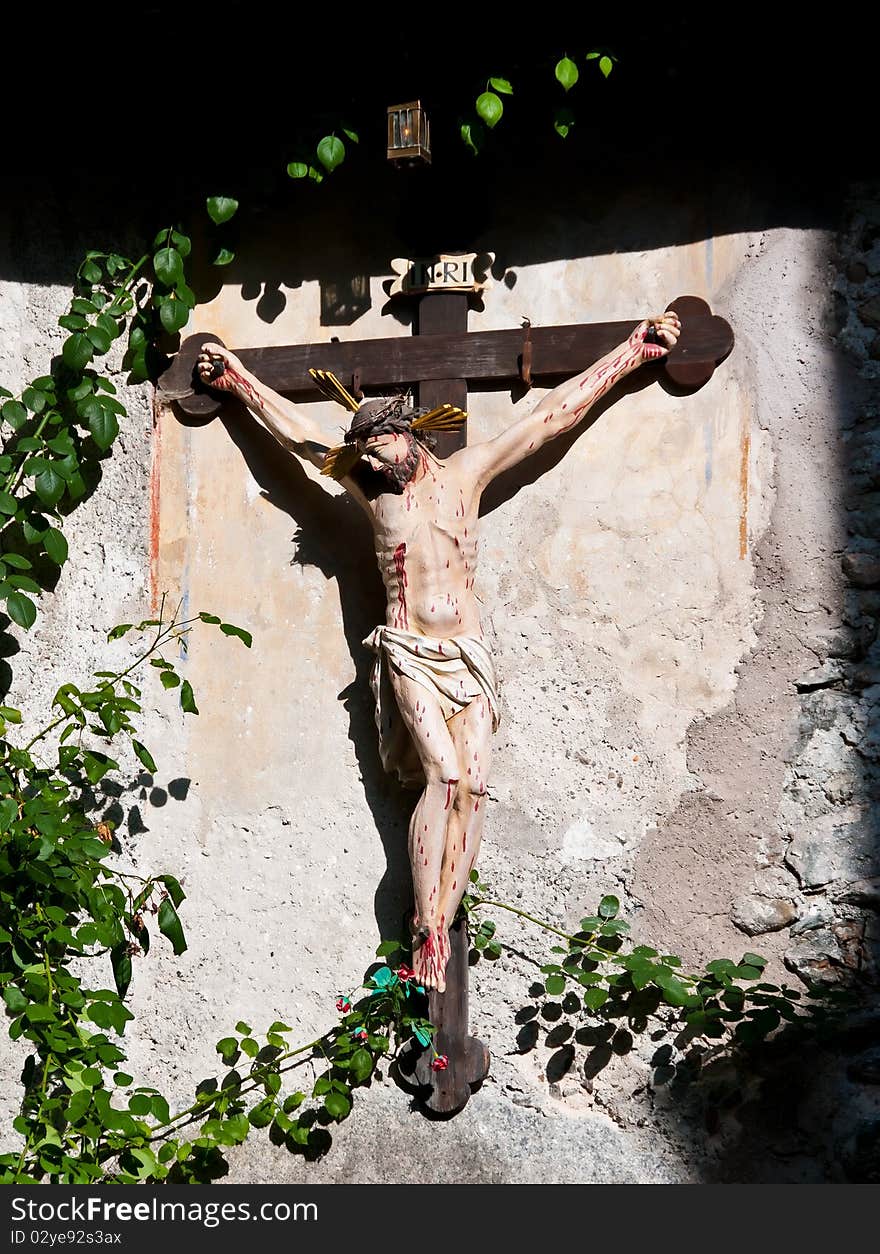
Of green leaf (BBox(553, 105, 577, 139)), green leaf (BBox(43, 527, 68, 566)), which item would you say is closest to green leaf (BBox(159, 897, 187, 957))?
green leaf (BBox(43, 527, 68, 566))

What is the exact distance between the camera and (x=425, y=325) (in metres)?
4.00

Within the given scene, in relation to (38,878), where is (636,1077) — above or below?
below

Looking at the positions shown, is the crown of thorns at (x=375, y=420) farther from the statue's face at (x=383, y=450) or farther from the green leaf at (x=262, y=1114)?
the green leaf at (x=262, y=1114)

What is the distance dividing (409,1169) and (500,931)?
53cm

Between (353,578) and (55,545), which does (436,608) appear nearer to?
(353,578)

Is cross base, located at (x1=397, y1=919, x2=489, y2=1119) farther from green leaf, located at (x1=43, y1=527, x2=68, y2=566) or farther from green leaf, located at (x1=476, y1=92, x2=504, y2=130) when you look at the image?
green leaf, located at (x1=476, y1=92, x2=504, y2=130)

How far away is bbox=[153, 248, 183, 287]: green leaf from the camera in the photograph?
4004mm

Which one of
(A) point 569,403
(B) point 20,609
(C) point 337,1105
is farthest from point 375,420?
(C) point 337,1105

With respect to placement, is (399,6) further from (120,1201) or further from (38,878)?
(120,1201)

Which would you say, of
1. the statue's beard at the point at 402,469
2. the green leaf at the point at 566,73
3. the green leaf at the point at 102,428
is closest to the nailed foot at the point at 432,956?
the statue's beard at the point at 402,469

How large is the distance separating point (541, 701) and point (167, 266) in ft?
4.27

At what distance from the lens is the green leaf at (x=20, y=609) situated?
3.86m

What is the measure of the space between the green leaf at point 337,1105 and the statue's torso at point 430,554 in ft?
3.29

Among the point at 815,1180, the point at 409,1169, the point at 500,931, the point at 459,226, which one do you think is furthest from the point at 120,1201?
the point at 459,226
